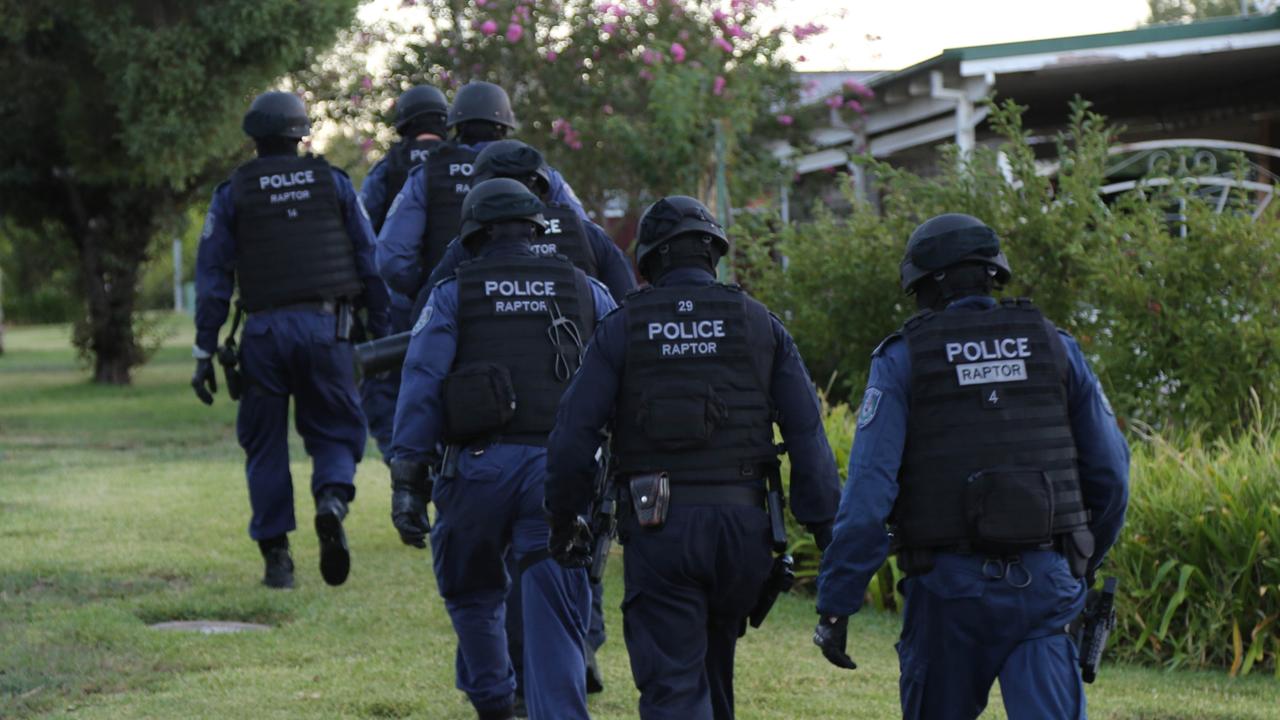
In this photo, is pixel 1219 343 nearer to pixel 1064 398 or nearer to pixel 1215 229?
pixel 1215 229

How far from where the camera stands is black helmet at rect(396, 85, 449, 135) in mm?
8156

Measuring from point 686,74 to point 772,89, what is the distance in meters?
3.37

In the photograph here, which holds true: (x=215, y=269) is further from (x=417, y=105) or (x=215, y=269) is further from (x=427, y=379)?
(x=427, y=379)

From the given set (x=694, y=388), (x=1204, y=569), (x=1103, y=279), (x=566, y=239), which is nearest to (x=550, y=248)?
(x=566, y=239)

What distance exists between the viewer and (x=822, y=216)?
11.4 m

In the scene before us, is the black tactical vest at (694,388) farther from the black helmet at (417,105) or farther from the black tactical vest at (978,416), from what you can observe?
the black helmet at (417,105)

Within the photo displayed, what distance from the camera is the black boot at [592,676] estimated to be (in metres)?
6.39

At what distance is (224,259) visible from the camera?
27.0 ft

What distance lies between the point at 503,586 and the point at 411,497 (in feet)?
1.51

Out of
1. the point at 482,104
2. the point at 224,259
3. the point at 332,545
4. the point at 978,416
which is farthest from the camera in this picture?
the point at 224,259

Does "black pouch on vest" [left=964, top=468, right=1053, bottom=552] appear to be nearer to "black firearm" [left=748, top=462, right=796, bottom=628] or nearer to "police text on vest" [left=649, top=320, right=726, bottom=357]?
"black firearm" [left=748, top=462, right=796, bottom=628]

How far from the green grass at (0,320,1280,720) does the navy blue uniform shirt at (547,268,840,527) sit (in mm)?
1633

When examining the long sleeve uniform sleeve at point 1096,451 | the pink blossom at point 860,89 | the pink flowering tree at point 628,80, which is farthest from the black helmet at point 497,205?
the pink blossom at point 860,89

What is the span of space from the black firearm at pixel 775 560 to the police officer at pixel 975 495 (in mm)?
366
